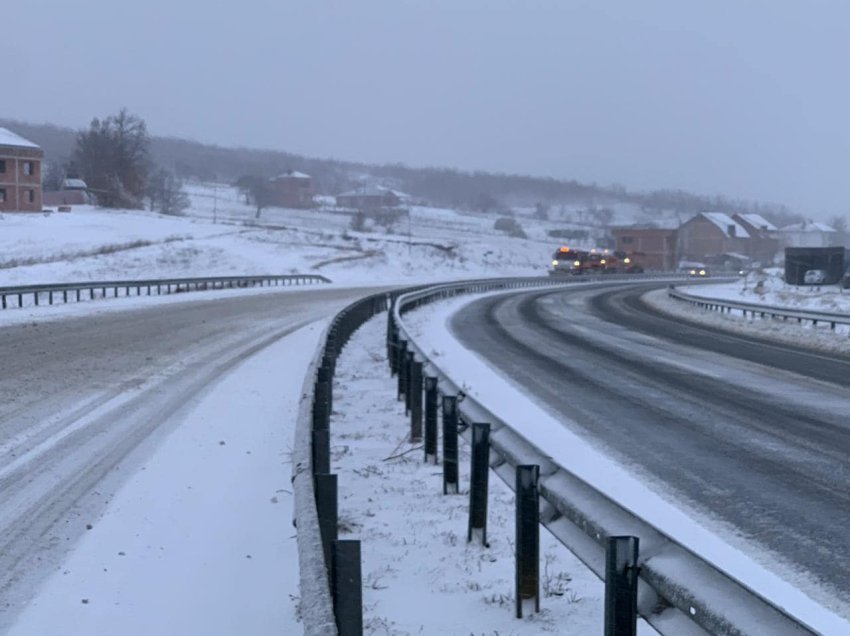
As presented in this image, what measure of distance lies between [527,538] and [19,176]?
348 feet

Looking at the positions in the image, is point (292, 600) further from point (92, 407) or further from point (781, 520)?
point (92, 407)

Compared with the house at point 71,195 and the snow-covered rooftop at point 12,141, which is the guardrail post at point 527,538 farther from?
the house at point 71,195

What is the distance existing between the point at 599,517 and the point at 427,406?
6.03 m

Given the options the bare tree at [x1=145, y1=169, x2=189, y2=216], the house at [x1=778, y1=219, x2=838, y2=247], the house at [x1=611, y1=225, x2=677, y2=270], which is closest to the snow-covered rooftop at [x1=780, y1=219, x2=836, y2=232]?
the house at [x1=778, y1=219, x2=838, y2=247]

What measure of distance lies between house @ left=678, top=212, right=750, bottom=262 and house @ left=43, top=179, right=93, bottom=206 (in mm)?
79946

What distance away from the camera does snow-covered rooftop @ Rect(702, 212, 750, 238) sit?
159 metres

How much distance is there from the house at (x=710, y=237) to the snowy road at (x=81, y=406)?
13496 centimetres

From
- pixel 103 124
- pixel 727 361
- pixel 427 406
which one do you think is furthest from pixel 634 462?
pixel 103 124

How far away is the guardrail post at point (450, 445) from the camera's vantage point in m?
9.61

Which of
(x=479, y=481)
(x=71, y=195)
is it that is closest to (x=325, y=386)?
(x=479, y=481)

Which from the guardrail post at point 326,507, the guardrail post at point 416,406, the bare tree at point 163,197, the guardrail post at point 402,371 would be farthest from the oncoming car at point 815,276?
the bare tree at point 163,197

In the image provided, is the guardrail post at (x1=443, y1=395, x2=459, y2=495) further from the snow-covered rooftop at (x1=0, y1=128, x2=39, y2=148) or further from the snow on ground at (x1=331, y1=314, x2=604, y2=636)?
the snow-covered rooftop at (x1=0, y1=128, x2=39, y2=148)

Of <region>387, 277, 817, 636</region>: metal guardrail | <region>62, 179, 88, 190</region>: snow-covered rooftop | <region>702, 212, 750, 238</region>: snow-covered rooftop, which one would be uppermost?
<region>62, 179, 88, 190</region>: snow-covered rooftop

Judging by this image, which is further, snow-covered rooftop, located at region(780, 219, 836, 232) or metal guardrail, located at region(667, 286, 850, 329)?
snow-covered rooftop, located at region(780, 219, 836, 232)
